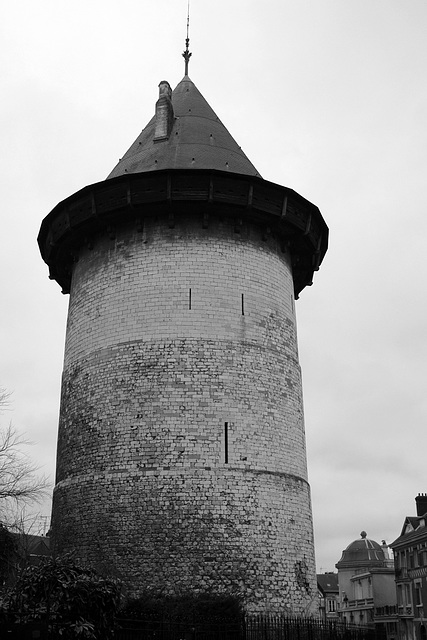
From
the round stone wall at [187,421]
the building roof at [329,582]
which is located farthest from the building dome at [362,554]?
the round stone wall at [187,421]

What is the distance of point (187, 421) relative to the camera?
17844mm

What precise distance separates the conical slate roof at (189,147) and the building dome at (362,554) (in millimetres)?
54339

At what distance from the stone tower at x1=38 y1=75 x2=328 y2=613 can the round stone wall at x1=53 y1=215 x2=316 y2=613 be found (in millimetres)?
36

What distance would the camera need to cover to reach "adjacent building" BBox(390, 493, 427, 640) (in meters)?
45.4

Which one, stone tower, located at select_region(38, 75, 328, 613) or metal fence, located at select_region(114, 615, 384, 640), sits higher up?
stone tower, located at select_region(38, 75, 328, 613)

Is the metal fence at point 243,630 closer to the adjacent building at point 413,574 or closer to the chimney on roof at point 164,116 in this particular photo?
the chimney on roof at point 164,116

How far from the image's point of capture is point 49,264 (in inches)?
923

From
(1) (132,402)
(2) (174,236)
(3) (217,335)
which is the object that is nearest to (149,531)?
(1) (132,402)

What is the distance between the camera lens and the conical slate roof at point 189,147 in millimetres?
21406

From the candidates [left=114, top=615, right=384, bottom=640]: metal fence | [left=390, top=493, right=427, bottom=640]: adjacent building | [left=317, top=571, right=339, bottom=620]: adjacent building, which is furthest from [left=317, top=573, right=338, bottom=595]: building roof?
[left=114, top=615, right=384, bottom=640]: metal fence

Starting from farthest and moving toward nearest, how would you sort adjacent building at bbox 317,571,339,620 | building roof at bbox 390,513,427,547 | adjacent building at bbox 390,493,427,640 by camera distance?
1. adjacent building at bbox 317,571,339,620
2. building roof at bbox 390,513,427,547
3. adjacent building at bbox 390,493,427,640

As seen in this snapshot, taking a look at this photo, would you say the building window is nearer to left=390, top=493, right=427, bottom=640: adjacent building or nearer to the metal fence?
left=390, top=493, right=427, bottom=640: adjacent building

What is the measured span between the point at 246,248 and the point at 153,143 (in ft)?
17.2

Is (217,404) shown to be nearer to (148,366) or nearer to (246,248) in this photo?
(148,366)
